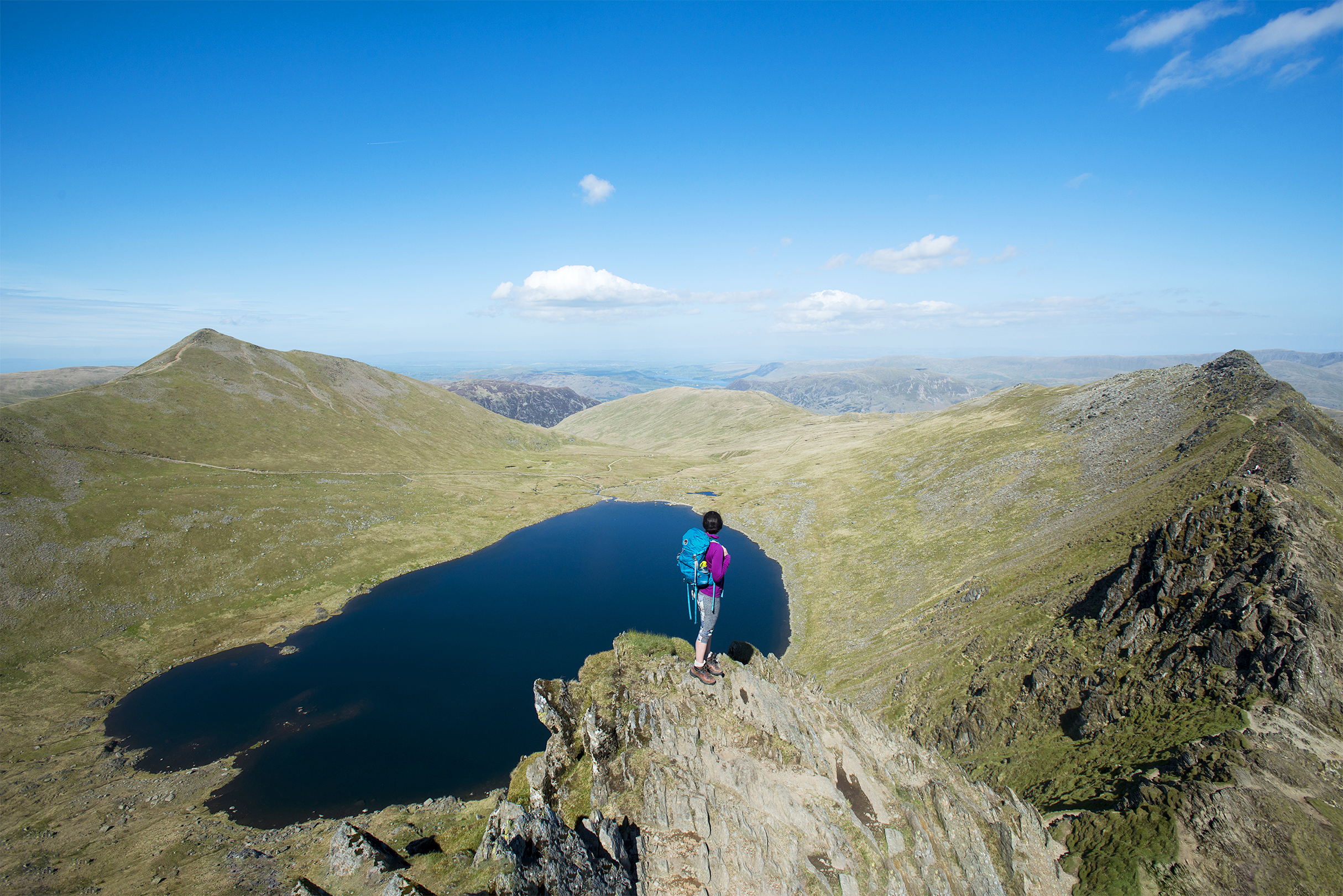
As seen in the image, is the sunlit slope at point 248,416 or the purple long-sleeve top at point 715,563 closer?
the purple long-sleeve top at point 715,563

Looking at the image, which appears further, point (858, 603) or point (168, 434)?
point (168, 434)

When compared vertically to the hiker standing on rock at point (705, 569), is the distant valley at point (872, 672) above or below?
below

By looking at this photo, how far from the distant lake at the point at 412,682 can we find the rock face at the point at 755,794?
31.3 metres

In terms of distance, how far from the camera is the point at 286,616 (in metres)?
75.2

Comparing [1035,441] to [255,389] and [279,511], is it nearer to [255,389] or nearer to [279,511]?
[279,511]

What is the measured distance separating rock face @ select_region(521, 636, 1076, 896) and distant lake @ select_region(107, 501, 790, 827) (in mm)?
31321

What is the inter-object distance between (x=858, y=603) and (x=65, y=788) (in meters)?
83.7

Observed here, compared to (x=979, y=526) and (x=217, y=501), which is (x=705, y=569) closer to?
(x=979, y=526)

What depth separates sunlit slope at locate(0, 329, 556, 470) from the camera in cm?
11156

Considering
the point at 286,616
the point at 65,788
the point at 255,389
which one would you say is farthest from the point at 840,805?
the point at 255,389

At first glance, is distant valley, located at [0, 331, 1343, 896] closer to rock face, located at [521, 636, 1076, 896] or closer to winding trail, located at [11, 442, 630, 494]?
rock face, located at [521, 636, 1076, 896]

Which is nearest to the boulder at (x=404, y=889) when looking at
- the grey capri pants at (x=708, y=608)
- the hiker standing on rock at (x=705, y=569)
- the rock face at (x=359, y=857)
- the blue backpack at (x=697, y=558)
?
the rock face at (x=359, y=857)

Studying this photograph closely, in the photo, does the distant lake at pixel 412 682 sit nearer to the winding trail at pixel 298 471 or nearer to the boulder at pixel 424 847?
the boulder at pixel 424 847

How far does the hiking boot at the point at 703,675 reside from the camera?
65.0ft
